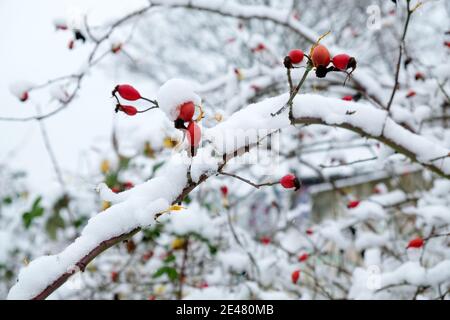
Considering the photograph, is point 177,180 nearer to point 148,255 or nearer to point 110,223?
point 110,223

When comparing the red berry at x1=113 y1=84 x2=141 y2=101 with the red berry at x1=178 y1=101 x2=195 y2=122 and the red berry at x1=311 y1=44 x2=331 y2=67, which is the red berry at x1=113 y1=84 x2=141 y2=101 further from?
the red berry at x1=311 y1=44 x2=331 y2=67

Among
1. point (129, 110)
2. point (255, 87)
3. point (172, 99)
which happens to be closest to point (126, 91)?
point (129, 110)

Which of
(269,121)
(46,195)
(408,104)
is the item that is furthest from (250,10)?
(46,195)

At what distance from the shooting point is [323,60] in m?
0.72

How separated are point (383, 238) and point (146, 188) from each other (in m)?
1.71

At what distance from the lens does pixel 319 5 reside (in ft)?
26.9

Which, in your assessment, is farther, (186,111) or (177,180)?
(177,180)

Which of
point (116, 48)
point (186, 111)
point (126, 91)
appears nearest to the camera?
point (186, 111)

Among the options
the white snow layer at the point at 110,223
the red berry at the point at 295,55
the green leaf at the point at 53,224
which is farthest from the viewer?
the green leaf at the point at 53,224

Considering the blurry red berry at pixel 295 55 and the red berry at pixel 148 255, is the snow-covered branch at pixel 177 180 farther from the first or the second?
the red berry at pixel 148 255

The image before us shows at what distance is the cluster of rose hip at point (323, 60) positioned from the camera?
0.72 meters

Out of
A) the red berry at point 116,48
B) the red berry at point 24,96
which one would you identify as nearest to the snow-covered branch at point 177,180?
the red berry at point 24,96

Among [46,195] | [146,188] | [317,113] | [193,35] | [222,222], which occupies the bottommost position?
[146,188]
